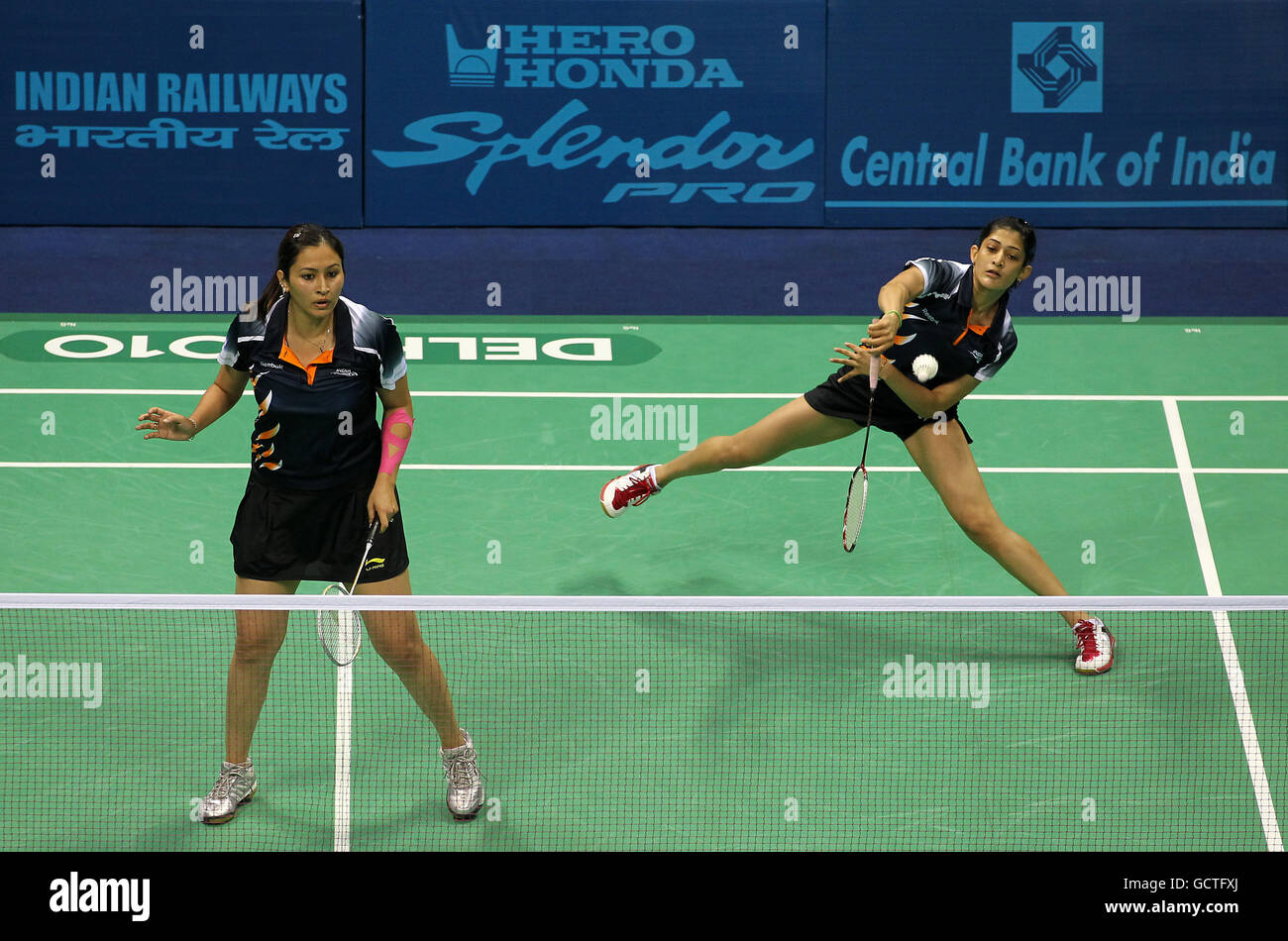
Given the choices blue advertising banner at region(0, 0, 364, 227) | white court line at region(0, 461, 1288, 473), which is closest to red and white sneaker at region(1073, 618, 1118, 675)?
white court line at region(0, 461, 1288, 473)

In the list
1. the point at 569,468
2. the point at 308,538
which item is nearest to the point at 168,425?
the point at 308,538

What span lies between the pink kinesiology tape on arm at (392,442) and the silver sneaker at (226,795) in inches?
45.3

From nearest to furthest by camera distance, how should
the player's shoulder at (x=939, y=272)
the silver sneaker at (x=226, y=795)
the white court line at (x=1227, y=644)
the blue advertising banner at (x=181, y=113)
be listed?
the silver sneaker at (x=226, y=795) < the white court line at (x=1227, y=644) < the player's shoulder at (x=939, y=272) < the blue advertising banner at (x=181, y=113)

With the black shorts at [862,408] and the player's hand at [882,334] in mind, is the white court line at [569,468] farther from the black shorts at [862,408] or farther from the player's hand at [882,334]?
the player's hand at [882,334]

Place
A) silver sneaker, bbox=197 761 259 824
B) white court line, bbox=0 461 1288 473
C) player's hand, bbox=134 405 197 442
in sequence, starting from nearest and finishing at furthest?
player's hand, bbox=134 405 197 442 < silver sneaker, bbox=197 761 259 824 < white court line, bbox=0 461 1288 473

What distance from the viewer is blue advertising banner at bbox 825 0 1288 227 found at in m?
10.4

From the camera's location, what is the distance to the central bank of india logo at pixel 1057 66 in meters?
10.4

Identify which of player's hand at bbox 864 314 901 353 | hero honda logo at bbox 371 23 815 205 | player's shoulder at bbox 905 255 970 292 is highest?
hero honda logo at bbox 371 23 815 205

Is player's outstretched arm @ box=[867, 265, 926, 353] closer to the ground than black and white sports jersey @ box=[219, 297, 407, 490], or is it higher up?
higher up

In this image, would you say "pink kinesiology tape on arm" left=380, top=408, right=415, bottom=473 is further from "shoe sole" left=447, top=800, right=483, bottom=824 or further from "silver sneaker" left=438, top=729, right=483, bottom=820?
"shoe sole" left=447, top=800, right=483, bottom=824

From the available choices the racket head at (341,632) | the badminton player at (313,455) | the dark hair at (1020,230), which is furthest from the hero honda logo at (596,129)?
the racket head at (341,632)

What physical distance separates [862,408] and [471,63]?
16.5 ft

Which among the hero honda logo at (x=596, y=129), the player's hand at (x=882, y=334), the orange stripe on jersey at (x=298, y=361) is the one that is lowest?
the orange stripe on jersey at (x=298, y=361)

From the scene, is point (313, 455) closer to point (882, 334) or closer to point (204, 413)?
point (204, 413)
